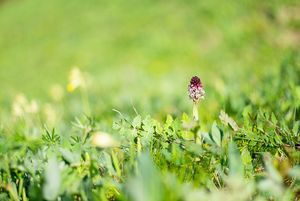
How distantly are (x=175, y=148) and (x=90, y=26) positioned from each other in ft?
40.3

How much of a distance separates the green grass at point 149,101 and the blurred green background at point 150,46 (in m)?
0.04

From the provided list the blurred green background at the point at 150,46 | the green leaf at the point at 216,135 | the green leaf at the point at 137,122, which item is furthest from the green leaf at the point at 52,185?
the blurred green background at the point at 150,46

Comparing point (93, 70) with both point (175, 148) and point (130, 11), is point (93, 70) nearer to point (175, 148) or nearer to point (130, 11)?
point (130, 11)

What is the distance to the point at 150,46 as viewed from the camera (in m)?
10.6

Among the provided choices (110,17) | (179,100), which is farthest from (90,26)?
(179,100)

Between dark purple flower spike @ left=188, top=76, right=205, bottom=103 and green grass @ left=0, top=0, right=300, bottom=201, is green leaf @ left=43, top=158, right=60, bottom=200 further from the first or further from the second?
dark purple flower spike @ left=188, top=76, right=205, bottom=103

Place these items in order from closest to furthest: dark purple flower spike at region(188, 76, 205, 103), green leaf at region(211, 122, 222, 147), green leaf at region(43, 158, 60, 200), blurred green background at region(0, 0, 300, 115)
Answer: green leaf at region(43, 158, 60, 200) < green leaf at region(211, 122, 222, 147) < dark purple flower spike at region(188, 76, 205, 103) < blurred green background at region(0, 0, 300, 115)

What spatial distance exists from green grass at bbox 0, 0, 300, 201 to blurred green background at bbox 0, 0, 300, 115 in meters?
0.04

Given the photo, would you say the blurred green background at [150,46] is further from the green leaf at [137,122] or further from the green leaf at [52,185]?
the green leaf at [52,185]

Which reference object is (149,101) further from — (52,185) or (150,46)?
(52,185)

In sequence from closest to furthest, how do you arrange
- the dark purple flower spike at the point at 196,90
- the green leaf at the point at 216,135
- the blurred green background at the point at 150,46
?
the green leaf at the point at 216,135
the dark purple flower spike at the point at 196,90
the blurred green background at the point at 150,46

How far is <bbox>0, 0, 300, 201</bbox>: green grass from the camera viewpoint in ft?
4.98

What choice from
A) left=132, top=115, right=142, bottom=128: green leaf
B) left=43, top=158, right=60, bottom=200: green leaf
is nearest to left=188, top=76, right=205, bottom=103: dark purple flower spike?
left=132, top=115, right=142, bottom=128: green leaf

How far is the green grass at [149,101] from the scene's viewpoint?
1.52 m
